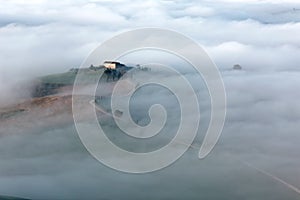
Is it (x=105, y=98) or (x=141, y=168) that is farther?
(x=105, y=98)

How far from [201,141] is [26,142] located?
36.9 metres

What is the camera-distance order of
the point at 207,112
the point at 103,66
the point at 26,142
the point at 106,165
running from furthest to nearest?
the point at 103,66 → the point at 26,142 → the point at 106,165 → the point at 207,112

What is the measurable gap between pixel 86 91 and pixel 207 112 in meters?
33.3

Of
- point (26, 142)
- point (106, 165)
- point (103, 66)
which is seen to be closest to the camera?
point (106, 165)

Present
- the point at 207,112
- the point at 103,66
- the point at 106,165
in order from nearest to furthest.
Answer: the point at 207,112, the point at 106,165, the point at 103,66

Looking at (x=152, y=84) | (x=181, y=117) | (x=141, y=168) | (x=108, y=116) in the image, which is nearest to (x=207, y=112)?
(x=181, y=117)

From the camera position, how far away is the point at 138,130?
288ft

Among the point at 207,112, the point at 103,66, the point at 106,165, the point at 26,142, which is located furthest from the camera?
the point at 103,66

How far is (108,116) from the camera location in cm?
8831

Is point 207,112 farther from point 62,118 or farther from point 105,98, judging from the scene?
point 62,118

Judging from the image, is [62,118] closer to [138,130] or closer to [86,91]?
[86,91]

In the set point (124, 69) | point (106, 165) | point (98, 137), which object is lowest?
point (106, 165)

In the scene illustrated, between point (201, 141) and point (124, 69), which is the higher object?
point (124, 69)

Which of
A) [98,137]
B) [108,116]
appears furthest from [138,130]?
[98,137]
